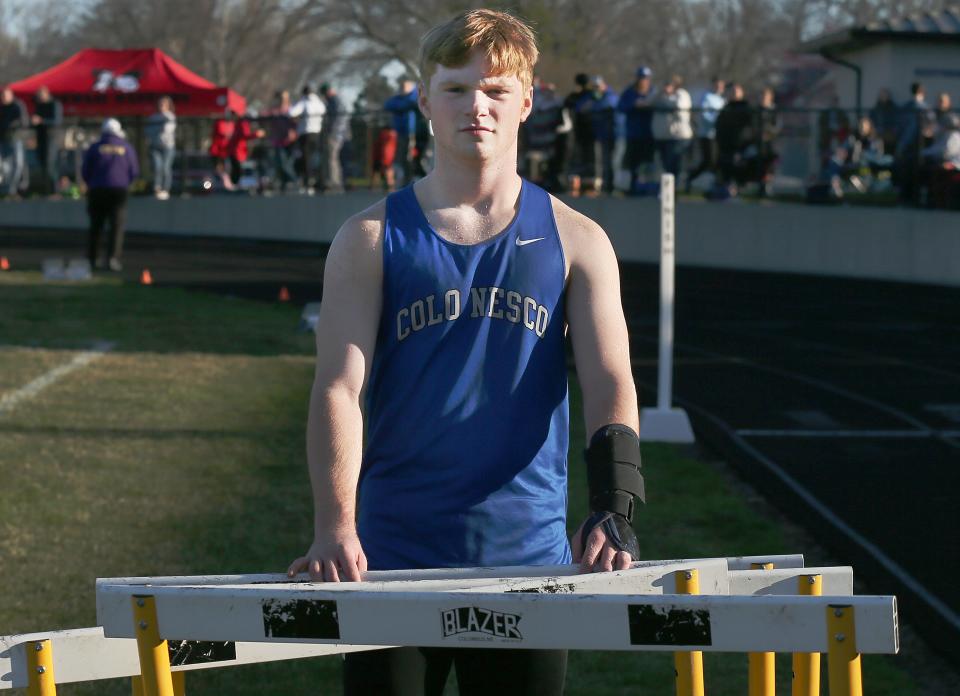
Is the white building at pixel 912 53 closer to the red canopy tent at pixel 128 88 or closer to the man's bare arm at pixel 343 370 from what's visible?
the red canopy tent at pixel 128 88

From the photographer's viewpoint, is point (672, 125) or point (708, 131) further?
point (708, 131)

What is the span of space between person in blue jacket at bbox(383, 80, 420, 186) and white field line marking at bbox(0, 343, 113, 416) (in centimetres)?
1315

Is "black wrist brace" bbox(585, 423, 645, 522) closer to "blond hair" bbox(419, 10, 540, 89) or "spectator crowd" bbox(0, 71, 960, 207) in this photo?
"blond hair" bbox(419, 10, 540, 89)

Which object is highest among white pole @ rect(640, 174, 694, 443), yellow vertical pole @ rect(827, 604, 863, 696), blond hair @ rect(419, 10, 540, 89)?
blond hair @ rect(419, 10, 540, 89)

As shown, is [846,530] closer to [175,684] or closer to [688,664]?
[688,664]

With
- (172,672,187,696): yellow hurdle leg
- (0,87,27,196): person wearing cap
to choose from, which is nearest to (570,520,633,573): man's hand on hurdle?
(172,672,187,696): yellow hurdle leg

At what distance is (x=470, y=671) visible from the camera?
3.34 m

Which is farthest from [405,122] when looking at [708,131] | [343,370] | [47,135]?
[343,370]

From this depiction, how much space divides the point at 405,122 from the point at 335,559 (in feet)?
86.3

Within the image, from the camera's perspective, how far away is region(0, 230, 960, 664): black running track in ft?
26.5

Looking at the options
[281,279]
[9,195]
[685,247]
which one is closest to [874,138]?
[685,247]

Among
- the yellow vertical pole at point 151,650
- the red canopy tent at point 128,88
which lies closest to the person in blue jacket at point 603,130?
the red canopy tent at point 128,88

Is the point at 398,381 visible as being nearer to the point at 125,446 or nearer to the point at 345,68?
the point at 125,446

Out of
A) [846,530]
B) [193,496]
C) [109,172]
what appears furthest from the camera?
[109,172]
